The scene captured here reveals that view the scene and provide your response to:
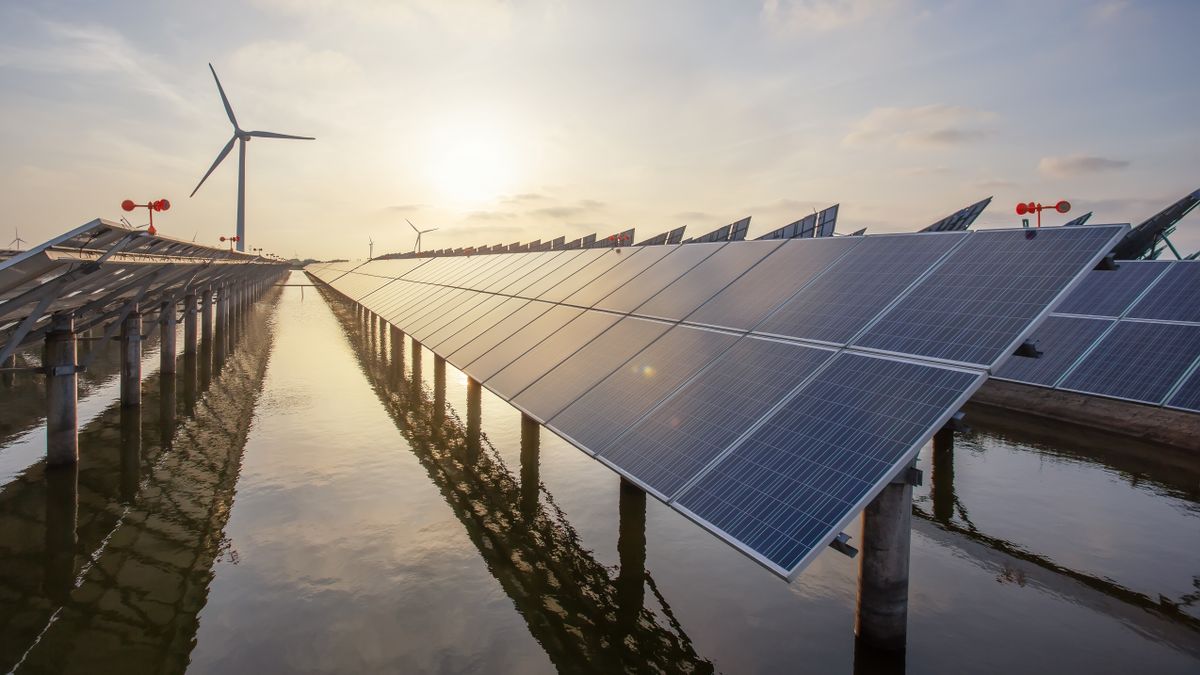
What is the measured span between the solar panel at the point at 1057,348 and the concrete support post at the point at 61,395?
1426 inches

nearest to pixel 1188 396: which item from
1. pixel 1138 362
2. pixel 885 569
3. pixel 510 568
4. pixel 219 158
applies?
pixel 1138 362

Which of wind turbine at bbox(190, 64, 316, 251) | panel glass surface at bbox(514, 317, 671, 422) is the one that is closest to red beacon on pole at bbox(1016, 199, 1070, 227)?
panel glass surface at bbox(514, 317, 671, 422)

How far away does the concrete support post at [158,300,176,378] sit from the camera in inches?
1419

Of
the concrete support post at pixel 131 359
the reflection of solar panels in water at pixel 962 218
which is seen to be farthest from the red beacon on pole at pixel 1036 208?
the concrete support post at pixel 131 359

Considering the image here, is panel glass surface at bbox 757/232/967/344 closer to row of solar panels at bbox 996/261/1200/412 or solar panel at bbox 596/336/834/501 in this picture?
solar panel at bbox 596/336/834/501

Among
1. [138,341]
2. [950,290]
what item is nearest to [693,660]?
[950,290]

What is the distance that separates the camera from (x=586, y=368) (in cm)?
1686

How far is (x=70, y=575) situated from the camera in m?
14.6

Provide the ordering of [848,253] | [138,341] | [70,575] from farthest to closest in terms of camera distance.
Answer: [138,341]
[848,253]
[70,575]

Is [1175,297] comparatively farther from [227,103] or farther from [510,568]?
[227,103]

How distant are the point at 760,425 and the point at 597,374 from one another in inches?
226

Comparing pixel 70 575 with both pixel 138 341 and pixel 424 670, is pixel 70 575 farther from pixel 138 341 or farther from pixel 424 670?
pixel 138 341

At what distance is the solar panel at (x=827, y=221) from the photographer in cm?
2042

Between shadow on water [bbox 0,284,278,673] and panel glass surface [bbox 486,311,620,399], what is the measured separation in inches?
319
